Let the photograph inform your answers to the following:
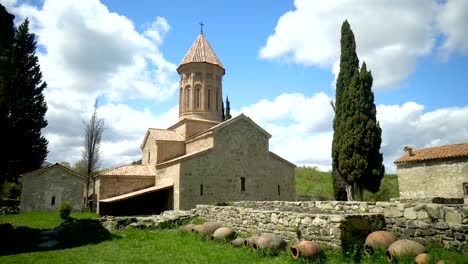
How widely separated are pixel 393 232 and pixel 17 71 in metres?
28.8

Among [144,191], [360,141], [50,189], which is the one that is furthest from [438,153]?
[50,189]

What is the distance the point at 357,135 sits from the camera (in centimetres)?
1688

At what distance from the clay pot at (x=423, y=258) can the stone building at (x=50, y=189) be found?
60.9 ft

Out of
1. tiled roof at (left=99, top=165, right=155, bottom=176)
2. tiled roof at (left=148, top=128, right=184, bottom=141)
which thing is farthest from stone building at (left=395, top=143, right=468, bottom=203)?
tiled roof at (left=99, top=165, right=155, bottom=176)

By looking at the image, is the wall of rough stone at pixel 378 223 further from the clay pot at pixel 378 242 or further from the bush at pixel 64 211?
the bush at pixel 64 211

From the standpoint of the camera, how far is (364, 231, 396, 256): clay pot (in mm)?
5742

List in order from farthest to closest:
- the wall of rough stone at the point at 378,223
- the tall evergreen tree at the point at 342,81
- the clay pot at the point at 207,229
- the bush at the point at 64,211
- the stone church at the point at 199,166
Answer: the tall evergreen tree at the point at 342,81 → the stone church at the point at 199,166 → the bush at the point at 64,211 → the clay pot at the point at 207,229 → the wall of rough stone at the point at 378,223

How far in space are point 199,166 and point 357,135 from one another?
28.9ft

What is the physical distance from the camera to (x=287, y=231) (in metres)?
7.51

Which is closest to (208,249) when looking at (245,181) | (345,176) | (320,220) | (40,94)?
(320,220)

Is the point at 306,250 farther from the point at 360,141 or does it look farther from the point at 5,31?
the point at 360,141

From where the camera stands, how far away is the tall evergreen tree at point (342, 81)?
18359mm

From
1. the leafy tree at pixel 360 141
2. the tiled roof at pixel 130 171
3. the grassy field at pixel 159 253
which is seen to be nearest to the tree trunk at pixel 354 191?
the leafy tree at pixel 360 141

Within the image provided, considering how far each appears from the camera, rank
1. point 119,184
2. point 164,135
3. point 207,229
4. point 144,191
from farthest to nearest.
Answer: point 164,135 → point 119,184 → point 144,191 → point 207,229
